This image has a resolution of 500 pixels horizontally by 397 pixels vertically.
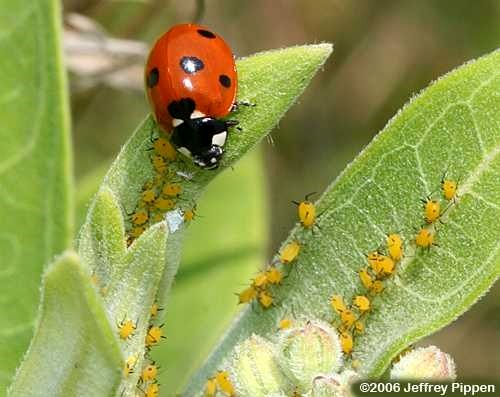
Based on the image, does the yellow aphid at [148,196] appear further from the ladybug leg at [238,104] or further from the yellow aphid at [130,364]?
the yellow aphid at [130,364]

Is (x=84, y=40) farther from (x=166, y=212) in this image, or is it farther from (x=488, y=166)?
(x=488, y=166)

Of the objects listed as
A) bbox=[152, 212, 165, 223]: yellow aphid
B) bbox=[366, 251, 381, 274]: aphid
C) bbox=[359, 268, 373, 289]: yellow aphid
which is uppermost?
bbox=[152, 212, 165, 223]: yellow aphid

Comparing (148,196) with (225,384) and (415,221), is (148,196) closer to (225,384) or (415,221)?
(225,384)

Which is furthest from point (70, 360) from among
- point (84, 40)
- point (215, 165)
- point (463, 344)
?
point (463, 344)

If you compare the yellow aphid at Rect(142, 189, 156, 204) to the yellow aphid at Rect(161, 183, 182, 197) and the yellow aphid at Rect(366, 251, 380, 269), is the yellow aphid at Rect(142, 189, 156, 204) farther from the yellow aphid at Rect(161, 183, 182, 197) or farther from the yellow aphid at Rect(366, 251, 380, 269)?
the yellow aphid at Rect(366, 251, 380, 269)

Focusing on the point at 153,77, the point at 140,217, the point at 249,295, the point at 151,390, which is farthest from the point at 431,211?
the point at 153,77

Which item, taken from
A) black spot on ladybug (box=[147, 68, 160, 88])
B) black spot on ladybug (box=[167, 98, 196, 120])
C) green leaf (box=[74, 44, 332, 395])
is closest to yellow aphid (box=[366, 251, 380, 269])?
green leaf (box=[74, 44, 332, 395])

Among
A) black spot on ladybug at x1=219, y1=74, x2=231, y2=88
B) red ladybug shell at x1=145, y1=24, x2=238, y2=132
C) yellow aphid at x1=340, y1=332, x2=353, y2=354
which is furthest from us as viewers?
red ladybug shell at x1=145, y1=24, x2=238, y2=132
